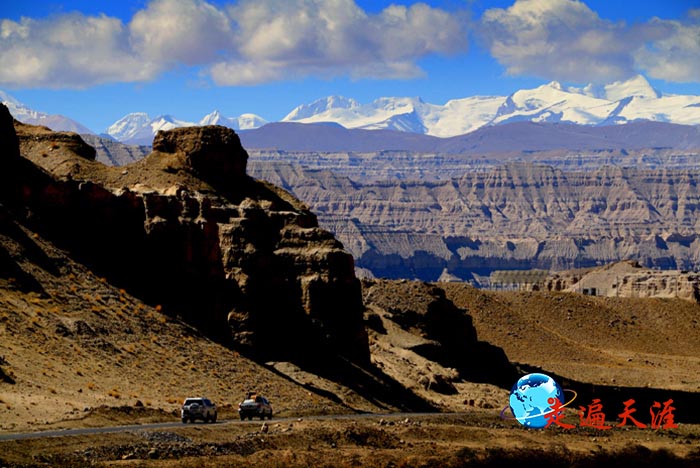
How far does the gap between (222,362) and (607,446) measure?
16.5m

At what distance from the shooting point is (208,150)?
3605 inches

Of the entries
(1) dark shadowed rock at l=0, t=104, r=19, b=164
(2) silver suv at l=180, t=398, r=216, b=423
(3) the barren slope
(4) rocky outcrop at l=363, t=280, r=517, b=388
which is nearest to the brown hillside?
(4) rocky outcrop at l=363, t=280, r=517, b=388

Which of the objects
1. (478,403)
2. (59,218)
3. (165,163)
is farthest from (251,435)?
(165,163)

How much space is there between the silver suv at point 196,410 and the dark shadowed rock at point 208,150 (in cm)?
3717

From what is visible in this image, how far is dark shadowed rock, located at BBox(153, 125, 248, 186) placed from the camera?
3593 inches

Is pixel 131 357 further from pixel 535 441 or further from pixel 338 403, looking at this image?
pixel 535 441

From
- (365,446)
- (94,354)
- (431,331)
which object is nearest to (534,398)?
(365,446)

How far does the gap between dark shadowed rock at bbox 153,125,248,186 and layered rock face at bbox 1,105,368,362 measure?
262 inches

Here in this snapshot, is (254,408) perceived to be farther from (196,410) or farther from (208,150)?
(208,150)

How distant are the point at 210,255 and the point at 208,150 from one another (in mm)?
18966

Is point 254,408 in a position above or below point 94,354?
below

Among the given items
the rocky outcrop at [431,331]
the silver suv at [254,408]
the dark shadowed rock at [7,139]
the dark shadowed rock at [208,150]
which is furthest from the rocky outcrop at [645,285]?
the silver suv at [254,408]

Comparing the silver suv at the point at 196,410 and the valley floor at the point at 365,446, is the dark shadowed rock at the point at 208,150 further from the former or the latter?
the silver suv at the point at 196,410

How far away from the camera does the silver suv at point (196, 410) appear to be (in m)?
53.8
